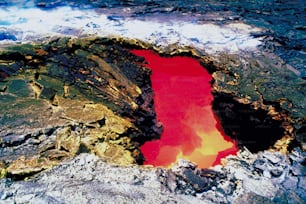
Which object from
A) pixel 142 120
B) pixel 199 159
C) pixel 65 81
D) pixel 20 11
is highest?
pixel 20 11

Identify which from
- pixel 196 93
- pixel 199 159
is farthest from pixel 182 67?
pixel 199 159

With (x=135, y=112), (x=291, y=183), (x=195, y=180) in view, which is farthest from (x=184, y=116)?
(x=291, y=183)

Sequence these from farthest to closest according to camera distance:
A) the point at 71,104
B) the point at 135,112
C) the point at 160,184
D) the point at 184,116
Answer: the point at 184,116 → the point at 135,112 → the point at 71,104 → the point at 160,184

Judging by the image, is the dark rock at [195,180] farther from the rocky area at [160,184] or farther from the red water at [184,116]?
the red water at [184,116]

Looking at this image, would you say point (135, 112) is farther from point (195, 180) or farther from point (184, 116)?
point (195, 180)

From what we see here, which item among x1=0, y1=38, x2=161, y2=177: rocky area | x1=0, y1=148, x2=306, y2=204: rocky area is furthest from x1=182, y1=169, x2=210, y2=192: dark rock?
x1=0, y1=38, x2=161, y2=177: rocky area

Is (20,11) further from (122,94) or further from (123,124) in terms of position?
(123,124)

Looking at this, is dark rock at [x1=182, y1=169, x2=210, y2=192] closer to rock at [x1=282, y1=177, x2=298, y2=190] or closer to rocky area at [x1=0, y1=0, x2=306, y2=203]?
rocky area at [x1=0, y1=0, x2=306, y2=203]
